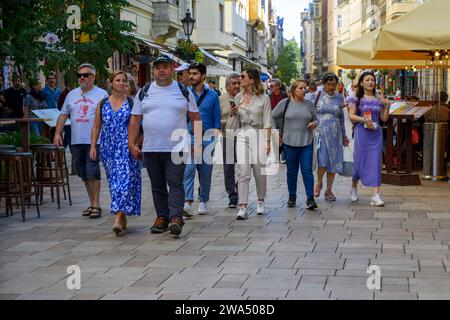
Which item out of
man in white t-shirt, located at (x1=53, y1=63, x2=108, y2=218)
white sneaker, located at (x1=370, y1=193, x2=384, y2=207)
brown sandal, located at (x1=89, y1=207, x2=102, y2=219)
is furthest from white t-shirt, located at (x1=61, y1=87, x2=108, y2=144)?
white sneaker, located at (x1=370, y1=193, x2=384, y2=207)

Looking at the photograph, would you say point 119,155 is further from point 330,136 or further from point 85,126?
point 330,136

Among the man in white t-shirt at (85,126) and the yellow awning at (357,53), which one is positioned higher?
the yellow awning at (357,53)

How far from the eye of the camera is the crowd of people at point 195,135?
9.43 m

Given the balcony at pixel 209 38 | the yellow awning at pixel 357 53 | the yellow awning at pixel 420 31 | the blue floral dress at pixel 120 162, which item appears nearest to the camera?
the blue floral dress at pixel 120 162

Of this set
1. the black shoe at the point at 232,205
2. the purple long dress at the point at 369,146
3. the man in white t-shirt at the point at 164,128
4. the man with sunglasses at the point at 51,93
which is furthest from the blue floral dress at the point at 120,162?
the man with sunglasses at the point at 51,93

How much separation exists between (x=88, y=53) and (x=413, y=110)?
20.5 feet

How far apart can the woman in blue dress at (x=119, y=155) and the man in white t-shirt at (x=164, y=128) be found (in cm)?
18

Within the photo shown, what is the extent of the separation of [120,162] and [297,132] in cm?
301

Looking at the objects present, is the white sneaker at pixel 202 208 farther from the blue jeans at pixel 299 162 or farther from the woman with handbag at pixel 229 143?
the blue jeans at pixel 299 162

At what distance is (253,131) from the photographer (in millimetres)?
10945

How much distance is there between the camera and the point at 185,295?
251 inches

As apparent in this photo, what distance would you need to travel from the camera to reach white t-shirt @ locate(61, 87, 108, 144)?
36.4ft

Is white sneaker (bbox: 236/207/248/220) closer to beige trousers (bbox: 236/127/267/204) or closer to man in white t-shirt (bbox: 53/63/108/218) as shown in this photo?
beige trousers (bbox: 236/127/267/204)

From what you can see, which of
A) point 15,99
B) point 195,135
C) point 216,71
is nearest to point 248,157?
point 195,135
